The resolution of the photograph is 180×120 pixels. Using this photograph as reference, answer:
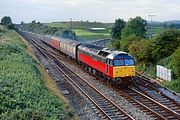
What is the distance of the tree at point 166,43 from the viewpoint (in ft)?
125

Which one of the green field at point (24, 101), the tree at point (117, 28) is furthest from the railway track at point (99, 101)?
the tree at point (117, 28)

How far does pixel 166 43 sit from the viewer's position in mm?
38094

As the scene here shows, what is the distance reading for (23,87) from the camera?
19.8 metres

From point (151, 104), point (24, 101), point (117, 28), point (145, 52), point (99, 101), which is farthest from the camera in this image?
point (117, 28)

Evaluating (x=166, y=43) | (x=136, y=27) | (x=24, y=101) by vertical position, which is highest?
(x=136, y=27)

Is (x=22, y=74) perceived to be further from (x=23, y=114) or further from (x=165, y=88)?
(x=165, y=88)

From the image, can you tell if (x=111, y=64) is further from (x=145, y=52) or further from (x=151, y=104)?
(x=145, y=52)

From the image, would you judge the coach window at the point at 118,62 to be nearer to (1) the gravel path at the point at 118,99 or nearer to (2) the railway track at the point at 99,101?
(1) the gravel path at the point at 118,99

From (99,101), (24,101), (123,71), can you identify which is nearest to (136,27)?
(123,71)

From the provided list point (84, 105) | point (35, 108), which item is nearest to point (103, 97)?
point (84, 105)

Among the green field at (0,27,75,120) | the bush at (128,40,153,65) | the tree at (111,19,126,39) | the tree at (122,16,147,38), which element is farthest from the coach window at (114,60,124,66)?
the tree at (111,19,126,39)

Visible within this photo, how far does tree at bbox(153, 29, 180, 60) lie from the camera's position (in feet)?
125

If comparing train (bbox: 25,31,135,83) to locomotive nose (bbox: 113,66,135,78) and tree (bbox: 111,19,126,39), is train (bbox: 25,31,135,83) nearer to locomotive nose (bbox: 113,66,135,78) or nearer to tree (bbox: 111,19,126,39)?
locomotive nose (bbox: 113,66,135,78)

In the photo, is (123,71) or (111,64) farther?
(123,71)
